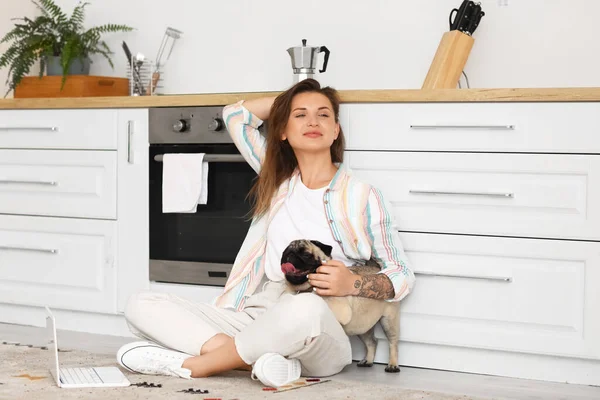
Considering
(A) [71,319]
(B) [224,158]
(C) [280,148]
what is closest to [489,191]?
(C) [280,148]

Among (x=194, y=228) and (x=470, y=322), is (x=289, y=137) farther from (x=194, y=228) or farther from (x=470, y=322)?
(x=470, y=322)

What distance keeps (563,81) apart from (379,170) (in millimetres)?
856

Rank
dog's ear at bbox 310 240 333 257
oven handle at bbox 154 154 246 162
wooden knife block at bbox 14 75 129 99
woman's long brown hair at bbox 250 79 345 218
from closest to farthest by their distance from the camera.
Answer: dog's ear at bbox 310 240 333 257
woman's long brown hair at bbox 250 79 345 218
oven handle at bbox 154 154 246 162
wooden knife block at bbox 14 75 129 99

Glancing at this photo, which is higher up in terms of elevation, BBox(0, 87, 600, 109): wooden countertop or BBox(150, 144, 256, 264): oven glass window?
BBox(0, 87, 600, 109): wooden countertop

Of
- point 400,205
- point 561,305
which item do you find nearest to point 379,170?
point 400,205

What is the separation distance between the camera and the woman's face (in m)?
2.81

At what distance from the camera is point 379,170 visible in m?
2.89

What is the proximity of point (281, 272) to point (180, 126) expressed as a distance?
69 cm

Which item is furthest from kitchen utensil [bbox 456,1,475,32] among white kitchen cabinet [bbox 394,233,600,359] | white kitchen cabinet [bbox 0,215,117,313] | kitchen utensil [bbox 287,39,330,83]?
white kitchen cabinet [bbox 0,215,117,313]

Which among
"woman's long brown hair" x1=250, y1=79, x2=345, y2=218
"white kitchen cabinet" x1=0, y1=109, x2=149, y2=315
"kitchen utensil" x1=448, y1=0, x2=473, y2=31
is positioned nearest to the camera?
"woman's long brown hair" x1=250, y1=79, x2=345, y2=218

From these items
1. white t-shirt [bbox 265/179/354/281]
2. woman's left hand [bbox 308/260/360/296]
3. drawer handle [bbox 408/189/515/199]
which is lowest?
woman's left hand [bbox 308/260/360/296]

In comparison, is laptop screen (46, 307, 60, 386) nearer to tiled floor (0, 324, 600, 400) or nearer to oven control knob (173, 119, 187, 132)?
tiled floor (0, 324, 600, 400)

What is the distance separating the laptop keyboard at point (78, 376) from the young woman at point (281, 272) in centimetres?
10

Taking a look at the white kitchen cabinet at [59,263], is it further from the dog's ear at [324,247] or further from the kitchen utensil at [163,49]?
the dog's ear at [324,247]
